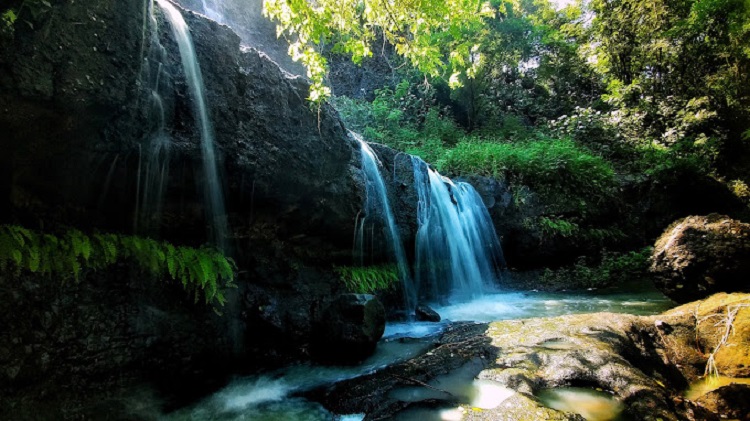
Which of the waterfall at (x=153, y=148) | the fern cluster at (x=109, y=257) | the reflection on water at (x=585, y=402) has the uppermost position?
the waterfall at (x=153, y=148)

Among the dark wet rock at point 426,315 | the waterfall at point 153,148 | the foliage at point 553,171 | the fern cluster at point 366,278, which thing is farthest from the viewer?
the foliage at point 553,171

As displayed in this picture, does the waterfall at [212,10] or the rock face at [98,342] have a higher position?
the waterfall at [212,10]

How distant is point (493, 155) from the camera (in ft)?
40.0

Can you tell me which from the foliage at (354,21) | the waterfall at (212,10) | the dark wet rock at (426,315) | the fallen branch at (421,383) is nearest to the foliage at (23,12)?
the foliage at (354,21)

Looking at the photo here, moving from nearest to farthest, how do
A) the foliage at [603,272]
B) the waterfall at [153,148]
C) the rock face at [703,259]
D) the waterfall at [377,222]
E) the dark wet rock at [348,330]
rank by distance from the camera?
the waterfall at [153,148] → the dark wet rock at [348,330] → the rock face at [703,259] → the waterfall at [377,222] → the foliage at [603,272]

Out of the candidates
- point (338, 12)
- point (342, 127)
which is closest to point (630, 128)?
point (342, 127)

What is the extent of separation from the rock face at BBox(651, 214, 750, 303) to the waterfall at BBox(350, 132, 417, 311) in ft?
15.4

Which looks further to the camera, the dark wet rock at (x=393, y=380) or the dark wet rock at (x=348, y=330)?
the dark wet rock at (x=348, y=330)

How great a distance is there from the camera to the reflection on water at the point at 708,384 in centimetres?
336

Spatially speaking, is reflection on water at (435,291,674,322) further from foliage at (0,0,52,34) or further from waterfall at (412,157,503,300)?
foliage at (0,0,52,34)

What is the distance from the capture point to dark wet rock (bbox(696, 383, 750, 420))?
2800 mm

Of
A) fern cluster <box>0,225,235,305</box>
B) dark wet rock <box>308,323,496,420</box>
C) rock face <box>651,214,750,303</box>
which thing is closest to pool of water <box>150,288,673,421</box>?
dark wet rock <box>308,323,496,420</box>

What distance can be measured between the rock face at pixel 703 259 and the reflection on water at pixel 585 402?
4.41m

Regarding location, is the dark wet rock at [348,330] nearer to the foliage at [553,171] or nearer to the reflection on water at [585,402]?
the reflection on water at [585,402]
